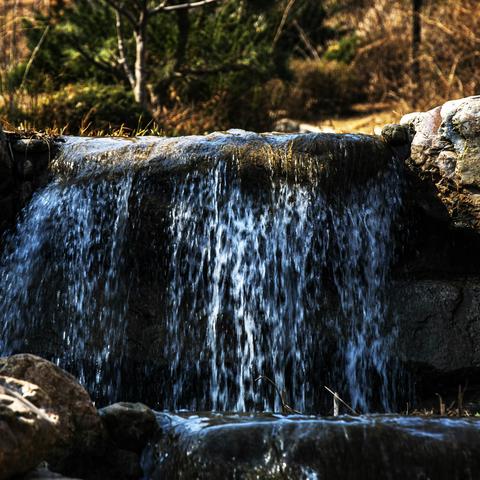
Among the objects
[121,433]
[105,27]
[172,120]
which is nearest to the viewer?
[121,433]

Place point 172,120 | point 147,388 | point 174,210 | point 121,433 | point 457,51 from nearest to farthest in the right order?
point 121,433
point 147,388
point 174,210
point 172,120
point 457,51

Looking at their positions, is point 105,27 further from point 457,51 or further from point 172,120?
point 457,51

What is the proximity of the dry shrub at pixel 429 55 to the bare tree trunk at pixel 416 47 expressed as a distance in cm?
6

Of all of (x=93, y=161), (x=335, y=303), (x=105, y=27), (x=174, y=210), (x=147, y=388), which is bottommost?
(x=147, y=388)

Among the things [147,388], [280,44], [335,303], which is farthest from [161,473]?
[280,44]

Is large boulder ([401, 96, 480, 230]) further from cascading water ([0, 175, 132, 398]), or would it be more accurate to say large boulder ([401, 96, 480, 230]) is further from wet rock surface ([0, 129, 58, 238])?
wet rock surface ([0, 129, 58, 238])

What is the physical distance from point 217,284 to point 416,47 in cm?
935

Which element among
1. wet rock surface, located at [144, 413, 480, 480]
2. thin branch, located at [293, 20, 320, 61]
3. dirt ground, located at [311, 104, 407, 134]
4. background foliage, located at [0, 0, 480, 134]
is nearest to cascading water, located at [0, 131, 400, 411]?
wet rock surface, located at [144, 413, 480, 480]

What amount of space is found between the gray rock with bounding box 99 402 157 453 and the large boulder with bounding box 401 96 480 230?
2.91 m

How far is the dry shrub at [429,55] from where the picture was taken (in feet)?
44.6

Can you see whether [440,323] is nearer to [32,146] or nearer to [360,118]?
[32,146]

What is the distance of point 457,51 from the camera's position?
14.0 meters

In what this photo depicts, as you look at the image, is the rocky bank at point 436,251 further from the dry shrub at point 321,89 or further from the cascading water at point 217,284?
the dry shrub at point 321,89

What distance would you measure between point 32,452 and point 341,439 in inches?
51.4
